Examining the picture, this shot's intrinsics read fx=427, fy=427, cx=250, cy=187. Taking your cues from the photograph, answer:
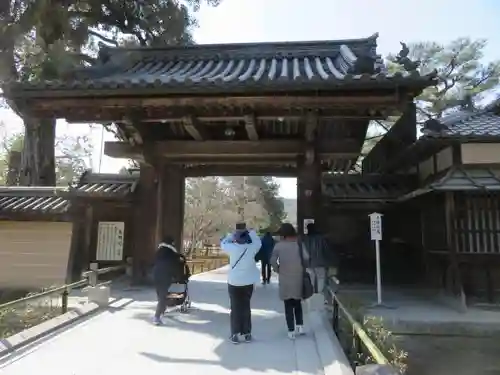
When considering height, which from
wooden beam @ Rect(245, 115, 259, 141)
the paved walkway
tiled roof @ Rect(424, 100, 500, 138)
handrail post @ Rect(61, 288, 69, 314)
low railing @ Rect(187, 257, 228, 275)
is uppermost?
tiled roof @ Rect(424, 100, 500, 138)

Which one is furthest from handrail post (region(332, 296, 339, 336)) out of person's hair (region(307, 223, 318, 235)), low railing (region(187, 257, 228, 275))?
low railing (region(187, 257, 228, 275))

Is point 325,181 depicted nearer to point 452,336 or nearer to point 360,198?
point 360,198

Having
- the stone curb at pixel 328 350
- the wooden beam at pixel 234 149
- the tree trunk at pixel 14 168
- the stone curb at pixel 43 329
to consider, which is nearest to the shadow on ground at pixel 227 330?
the stone curb at pixel 328 350

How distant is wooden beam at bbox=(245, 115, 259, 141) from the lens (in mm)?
8309

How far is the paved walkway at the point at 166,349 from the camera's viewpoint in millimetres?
4707

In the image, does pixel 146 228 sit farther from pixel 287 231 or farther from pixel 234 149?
pixel 287 231

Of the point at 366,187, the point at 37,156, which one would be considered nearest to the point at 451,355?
the point at 366,187

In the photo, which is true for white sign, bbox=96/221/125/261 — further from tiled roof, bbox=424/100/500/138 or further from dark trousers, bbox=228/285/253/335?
tiled roof, bbox=424/100/500/138

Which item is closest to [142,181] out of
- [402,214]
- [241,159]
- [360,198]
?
[241,159]

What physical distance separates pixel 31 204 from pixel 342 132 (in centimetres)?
977

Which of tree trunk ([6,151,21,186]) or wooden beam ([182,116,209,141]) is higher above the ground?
tree trunk ([6,151,21,186])

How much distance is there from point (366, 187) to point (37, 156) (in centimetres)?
1246

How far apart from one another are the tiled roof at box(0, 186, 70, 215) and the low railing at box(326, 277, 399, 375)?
9.08m

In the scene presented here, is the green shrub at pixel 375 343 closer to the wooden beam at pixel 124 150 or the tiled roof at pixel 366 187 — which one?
the wooden beam at pixel 124 150
